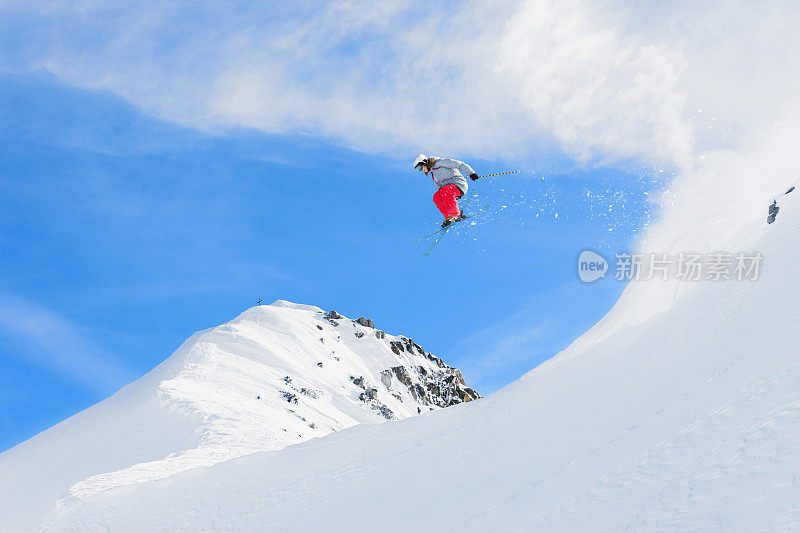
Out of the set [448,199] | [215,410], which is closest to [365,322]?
[215,410]

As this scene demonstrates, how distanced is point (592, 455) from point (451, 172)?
340 inches

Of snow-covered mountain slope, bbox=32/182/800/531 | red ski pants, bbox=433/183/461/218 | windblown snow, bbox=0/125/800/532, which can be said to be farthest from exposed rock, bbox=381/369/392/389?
red ski pants, bbox=433/183/461/218

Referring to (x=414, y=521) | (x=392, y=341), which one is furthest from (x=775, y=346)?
(x=392, y=341)

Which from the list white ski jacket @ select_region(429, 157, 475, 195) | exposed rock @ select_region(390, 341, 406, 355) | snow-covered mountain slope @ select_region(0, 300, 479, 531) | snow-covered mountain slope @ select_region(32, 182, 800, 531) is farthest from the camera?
exposed rock @ select_region(390, 341, 406, 355)

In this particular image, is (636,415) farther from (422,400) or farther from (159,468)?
(422,400)

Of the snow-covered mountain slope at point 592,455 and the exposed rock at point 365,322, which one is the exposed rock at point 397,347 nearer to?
the exposed rock at point 365,322

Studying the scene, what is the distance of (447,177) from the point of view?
53.2 feet

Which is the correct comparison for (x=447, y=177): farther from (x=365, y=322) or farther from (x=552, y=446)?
(x=365, y=322)

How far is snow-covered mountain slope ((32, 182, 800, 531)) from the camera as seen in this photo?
281 inches

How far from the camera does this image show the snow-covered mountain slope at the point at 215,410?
19.0 meters

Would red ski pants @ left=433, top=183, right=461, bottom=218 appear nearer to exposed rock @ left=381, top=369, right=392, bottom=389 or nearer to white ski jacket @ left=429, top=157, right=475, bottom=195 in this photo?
white ski jacket @ left=429, top=157, right=475, bottom=195

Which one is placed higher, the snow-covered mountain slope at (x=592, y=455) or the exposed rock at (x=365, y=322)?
the exposed rock at (x=365, y=322)

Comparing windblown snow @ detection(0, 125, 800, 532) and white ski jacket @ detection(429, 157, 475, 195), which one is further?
white ski jacket @ detection(429, 157, 475, 195)

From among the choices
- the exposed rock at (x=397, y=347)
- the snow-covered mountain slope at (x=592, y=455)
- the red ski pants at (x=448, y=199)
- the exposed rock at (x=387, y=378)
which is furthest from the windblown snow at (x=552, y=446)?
the exposed rock at (x=397, y=347)
